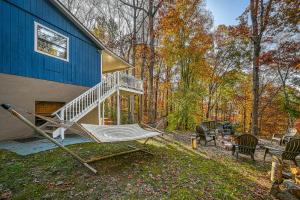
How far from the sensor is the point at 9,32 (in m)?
6.54

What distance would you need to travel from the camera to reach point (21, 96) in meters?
6.87

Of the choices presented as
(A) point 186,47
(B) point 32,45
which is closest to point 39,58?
(B) point 32,45

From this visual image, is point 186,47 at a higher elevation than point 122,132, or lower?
higher

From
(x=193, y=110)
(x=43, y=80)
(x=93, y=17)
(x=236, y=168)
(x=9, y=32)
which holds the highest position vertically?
(x=93, y=17)

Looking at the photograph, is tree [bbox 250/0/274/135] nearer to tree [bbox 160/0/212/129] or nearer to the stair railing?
tree [bbox 160/0/212/129]

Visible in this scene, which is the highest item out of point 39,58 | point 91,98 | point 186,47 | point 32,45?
point 186,47

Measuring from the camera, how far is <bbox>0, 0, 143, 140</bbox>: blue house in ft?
21.3

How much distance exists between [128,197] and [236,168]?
349 centimetres

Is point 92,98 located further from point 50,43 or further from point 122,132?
point 122,132

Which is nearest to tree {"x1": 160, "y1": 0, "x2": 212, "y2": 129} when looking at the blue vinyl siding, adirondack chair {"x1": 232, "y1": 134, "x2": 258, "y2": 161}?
the blue vinyl siding

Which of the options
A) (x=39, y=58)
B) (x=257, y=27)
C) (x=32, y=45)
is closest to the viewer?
(x=32, y=45)

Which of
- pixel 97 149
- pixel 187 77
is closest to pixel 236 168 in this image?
pixel 97 149

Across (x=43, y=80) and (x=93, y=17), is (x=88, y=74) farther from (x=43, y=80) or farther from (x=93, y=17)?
(x=93, y=17)

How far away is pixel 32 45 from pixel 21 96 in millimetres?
2273
